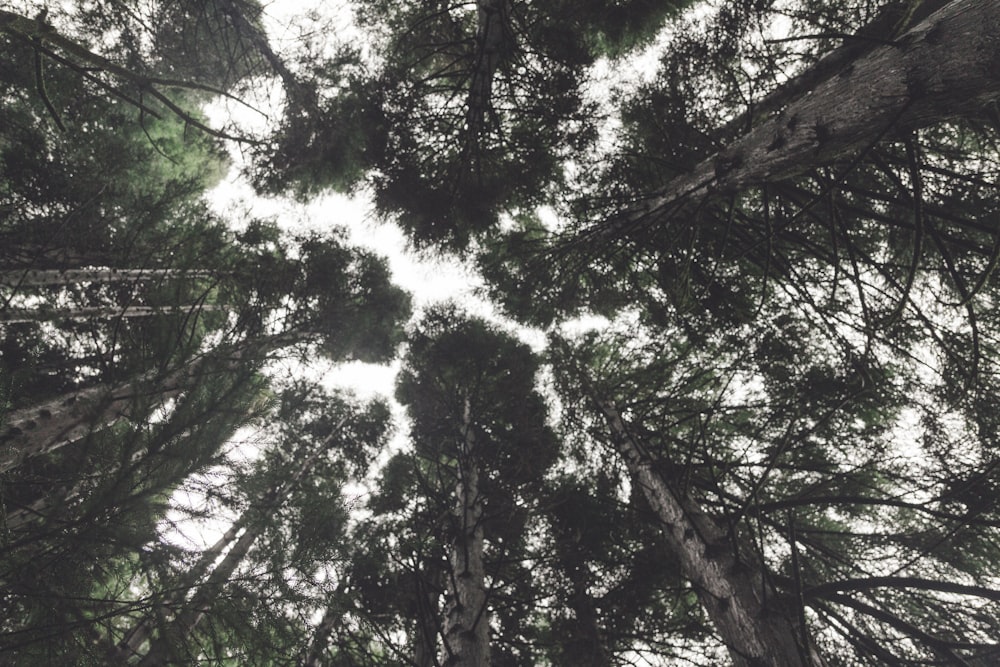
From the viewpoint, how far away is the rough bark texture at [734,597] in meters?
2.24

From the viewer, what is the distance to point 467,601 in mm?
3539

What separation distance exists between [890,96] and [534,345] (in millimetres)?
7511

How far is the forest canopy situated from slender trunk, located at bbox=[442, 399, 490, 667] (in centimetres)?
4

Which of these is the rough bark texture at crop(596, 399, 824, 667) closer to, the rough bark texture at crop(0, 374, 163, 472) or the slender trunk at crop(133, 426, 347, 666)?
the slender trunk at crop(133, 426, 347, 666)

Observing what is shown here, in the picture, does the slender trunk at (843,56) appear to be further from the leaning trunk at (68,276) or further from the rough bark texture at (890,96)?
the leaning trunk at (68,276)

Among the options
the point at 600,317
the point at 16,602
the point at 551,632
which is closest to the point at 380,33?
the point at 600,317

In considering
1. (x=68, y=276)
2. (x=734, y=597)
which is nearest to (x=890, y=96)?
(x=734, y=597)

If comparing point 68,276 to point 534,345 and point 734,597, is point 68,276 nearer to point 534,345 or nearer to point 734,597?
point 534,345

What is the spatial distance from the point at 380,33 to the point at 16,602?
24.3ft

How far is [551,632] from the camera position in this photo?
5375mm

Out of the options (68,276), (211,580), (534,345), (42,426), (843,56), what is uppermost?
(534,345)

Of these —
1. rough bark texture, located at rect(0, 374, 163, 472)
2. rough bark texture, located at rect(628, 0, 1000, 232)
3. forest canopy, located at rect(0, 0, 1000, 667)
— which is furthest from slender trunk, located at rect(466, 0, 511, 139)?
rough bark texture, located at rect(0, 374, 163, 472)

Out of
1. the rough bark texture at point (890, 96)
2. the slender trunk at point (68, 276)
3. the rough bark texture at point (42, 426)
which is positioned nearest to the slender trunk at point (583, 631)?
the rough bark texture at point (890, 96)

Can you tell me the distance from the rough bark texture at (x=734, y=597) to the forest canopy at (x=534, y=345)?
0.02m
